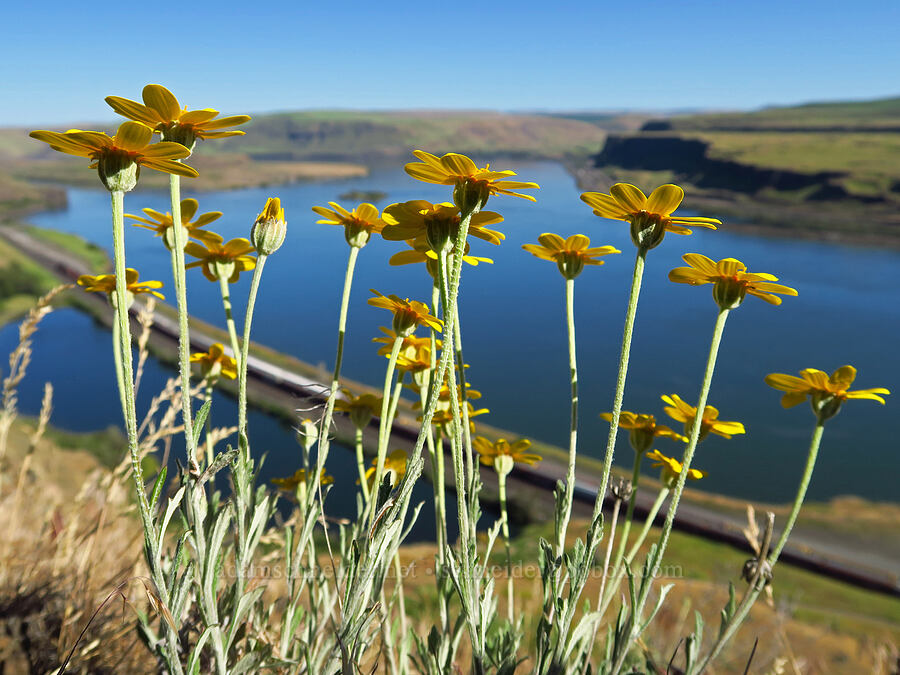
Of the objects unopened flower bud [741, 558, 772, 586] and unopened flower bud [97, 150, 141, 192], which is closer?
unopened flower bud [97, 150, 141, 192]

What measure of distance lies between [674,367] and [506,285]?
2029cm

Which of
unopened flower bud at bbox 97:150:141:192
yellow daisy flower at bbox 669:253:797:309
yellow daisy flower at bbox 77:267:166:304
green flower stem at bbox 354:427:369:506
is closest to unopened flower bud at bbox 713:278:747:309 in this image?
yellow daisy flower at bbox 669:253:797:309

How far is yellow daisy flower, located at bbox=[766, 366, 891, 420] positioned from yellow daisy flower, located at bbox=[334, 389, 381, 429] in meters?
1.03

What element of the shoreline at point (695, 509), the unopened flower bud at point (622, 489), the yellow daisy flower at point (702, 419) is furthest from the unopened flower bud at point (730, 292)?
the shoreline at point (695, 509)

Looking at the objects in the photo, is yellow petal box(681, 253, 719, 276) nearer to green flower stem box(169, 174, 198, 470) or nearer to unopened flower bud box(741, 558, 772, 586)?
unopened flower bud box(741, 558, 772, 586)

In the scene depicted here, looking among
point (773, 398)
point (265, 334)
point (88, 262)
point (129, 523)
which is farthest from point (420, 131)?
point (129, 523)

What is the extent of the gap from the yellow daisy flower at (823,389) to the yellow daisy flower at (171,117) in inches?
50.8

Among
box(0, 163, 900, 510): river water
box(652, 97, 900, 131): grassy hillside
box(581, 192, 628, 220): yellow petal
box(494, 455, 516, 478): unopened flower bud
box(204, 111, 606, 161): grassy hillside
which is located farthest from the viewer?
box(204, 111, 606, 161): grassy hillside

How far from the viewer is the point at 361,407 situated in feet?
5.63

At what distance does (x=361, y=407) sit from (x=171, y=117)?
91 cm

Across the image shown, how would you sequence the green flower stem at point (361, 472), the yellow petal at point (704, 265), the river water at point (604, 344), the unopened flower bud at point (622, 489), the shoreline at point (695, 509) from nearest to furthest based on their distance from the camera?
the yellow petal at point (704, 265)
the unopened flower bud at point (622, 489)
the green flower stem at point (361, 472)
the shoreline at point (695, 509)
the river water at point (604, 344)

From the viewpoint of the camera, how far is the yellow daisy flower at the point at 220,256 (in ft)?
5.04

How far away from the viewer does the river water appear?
28.3m

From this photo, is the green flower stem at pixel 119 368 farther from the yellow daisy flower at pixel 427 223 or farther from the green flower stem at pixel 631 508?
the green flower stem at pixel 631 508
